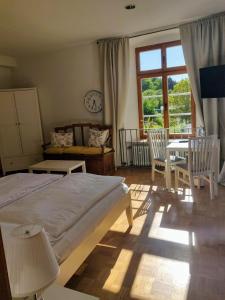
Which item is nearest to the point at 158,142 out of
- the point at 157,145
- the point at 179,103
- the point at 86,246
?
the point at 157,145

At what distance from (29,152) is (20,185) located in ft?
10.8

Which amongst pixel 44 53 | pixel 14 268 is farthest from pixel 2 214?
pixel 44 53

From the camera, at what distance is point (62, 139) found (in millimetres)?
5219

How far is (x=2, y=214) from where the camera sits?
72.4 inches

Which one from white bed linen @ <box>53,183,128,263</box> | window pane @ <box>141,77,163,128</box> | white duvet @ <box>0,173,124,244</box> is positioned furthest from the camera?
window pane @ <box>141,77,163,128</box>

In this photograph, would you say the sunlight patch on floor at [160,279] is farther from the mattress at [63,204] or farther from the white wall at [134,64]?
the white wall at [134,64]

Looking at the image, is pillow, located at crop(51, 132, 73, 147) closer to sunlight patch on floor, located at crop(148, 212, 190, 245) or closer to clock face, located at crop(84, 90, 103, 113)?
clock face, located at crop(84, 90, 103, 113)

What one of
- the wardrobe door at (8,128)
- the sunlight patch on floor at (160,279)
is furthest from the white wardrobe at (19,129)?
the sunlight patch on floor at (160,279)

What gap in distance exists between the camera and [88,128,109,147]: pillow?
4922 mm

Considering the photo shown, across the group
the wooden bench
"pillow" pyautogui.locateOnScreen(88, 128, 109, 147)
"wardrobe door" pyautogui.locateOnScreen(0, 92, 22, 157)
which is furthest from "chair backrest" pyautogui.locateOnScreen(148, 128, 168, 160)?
"wardrobe door" pyautogui.locateOnScreen(0, 92, 22, 157)

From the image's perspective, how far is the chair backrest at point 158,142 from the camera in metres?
4.12

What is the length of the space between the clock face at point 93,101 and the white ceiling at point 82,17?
3.52 feet

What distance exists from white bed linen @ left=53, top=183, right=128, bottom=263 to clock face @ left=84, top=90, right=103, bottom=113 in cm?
301

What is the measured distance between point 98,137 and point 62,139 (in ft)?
2.75
